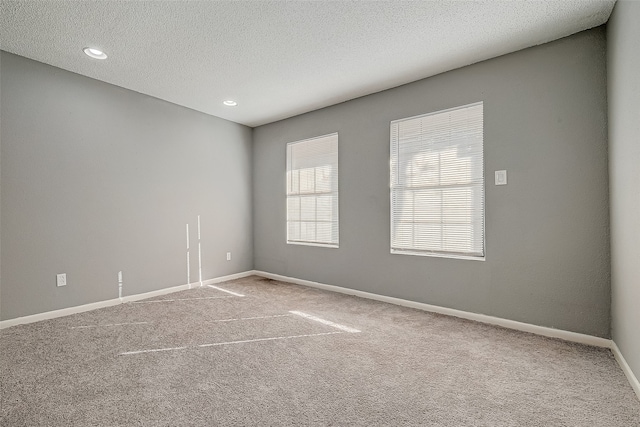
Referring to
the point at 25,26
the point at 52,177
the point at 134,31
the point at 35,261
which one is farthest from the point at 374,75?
the point at 35,261

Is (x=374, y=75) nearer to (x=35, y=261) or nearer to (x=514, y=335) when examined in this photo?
(x=514, y=335)

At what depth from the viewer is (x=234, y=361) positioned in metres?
2.21

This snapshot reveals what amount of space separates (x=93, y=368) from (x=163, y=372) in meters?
0.53

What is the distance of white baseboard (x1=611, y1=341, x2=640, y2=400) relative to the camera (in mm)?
1798

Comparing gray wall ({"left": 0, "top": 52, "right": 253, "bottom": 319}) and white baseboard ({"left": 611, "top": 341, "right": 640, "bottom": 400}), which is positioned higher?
gray wall ({"left": 0, "top": 52, "right": 253, "bottom": 319})

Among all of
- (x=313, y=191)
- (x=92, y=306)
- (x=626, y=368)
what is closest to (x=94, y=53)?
(x=92, y=306)

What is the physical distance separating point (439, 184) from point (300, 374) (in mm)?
2419

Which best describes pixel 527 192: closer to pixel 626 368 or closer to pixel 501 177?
pixel 501 177

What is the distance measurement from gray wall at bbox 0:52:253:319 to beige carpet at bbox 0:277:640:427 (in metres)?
0.57

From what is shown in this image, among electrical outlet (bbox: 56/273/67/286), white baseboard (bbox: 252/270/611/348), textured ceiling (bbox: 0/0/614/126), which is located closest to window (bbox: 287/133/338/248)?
white baseboard (bbox: 252/270/611/348)

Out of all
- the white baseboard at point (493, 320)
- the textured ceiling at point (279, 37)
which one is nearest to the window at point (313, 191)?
the white baseboard at point (493, 320)

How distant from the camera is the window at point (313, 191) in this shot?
14.1ft

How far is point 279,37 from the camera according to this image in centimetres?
259

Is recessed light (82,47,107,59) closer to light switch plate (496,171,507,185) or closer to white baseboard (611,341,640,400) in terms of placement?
light switch plate (496,171,507,185)
